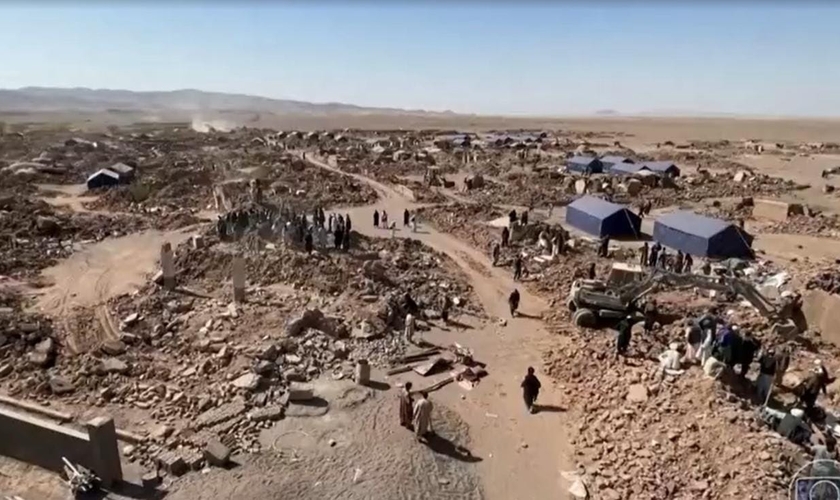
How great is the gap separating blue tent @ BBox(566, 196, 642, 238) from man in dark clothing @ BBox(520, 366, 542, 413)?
16.0 m

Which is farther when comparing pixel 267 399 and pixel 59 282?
pixel 59 282

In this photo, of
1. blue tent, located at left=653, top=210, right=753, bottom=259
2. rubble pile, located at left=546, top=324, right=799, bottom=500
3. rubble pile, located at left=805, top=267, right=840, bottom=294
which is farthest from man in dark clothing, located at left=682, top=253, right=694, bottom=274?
rubble pile, located at left=546, top=324, right=799, bottom=500

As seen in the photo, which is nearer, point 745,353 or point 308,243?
point 745,353

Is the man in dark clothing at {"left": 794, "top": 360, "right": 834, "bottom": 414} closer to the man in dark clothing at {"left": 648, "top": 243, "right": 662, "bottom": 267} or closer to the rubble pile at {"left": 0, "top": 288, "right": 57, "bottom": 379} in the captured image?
the man in dark clothing at {"left": 648, "top": 243, "right": 662, "bottom": 267}

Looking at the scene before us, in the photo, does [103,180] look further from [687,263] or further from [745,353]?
[745,353]

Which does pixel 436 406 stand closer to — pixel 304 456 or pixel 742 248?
→ pixel 304 456

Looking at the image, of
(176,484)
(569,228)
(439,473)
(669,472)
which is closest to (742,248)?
(569,228)

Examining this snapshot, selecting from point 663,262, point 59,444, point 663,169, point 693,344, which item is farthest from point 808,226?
point 59,444

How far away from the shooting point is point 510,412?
42.6 feet

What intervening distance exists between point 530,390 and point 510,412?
2.21 feet

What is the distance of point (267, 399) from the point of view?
Result: 12805 millimetres

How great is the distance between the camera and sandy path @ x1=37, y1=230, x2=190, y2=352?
1722 centimetres

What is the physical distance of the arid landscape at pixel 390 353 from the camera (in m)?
10.6

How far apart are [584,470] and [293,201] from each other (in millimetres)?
25283
